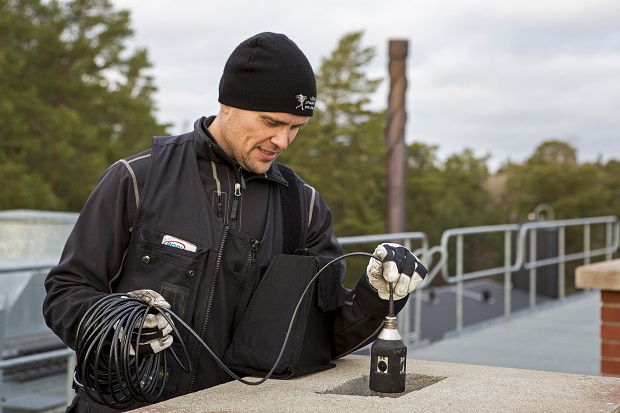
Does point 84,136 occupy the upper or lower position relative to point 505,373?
upper

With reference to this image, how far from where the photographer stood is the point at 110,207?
2324 mm

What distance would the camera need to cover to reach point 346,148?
42.0 m

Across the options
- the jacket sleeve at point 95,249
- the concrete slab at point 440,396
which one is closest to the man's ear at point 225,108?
the jacket sleeve at point 95,249

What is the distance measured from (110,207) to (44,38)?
2716 centimetres

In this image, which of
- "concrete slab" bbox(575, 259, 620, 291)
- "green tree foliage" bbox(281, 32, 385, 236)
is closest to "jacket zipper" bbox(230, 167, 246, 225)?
"concrete slab" bbox(575, 259, 620, 291)

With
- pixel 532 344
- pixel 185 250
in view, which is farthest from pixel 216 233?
pixel 532 344

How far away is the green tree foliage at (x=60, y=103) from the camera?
2641 cm

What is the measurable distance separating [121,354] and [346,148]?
1580 inches

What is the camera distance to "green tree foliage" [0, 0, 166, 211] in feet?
86.6

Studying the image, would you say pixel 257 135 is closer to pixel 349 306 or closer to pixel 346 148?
pixel 349 306

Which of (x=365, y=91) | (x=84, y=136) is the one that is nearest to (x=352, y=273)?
(x=365, y=91)

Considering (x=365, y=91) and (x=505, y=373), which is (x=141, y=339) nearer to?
(x=505, y=373)

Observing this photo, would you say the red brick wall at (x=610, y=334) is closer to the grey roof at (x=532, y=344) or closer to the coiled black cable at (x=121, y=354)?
the grey roof at (x=532, y=344)

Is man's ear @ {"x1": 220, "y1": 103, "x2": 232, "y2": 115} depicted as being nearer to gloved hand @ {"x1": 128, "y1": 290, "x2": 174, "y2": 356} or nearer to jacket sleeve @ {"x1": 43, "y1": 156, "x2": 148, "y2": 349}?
jacket sleeve @ {"x1": 43, "y1": 156, "x2": 148, "y2": 349}
